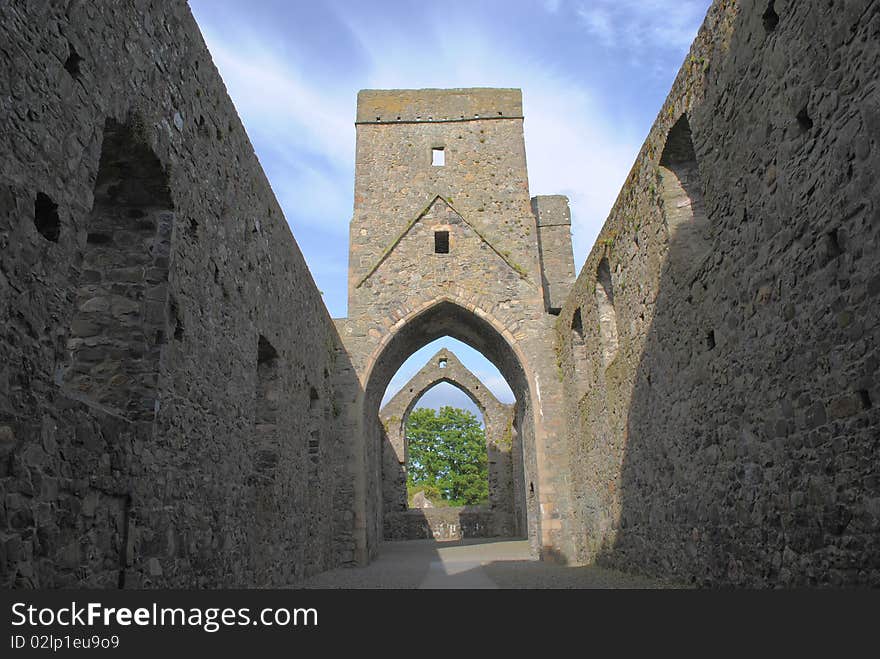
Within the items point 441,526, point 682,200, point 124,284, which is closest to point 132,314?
point 124,284

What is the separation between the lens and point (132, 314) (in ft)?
16.0

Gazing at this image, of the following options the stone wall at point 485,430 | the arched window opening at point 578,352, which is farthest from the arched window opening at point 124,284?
the stone wall at point 485,430

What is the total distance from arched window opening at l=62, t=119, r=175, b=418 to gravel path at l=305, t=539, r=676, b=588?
513 cm

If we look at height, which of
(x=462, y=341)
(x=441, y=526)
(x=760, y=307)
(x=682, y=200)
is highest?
(x=462, y=341)

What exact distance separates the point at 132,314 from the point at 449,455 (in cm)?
3707

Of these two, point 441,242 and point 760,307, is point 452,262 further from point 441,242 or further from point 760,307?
point 760,307

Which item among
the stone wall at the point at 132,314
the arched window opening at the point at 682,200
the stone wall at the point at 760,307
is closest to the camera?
the stone wall at the point at 132,314

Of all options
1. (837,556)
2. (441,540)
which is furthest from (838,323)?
(441,540)

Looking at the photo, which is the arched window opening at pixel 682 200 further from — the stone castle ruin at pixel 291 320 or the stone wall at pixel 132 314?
the stone wall at pixel 132 314

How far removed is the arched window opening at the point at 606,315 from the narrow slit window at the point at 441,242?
6094 millimetres

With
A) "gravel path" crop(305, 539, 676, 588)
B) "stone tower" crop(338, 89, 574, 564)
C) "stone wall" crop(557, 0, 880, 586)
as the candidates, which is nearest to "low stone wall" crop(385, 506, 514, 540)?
"stone tower" crop(338, 89, 574, 564)

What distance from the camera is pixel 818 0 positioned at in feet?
13.7

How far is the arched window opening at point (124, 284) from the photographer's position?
464 centimetres

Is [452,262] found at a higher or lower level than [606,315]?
higher
